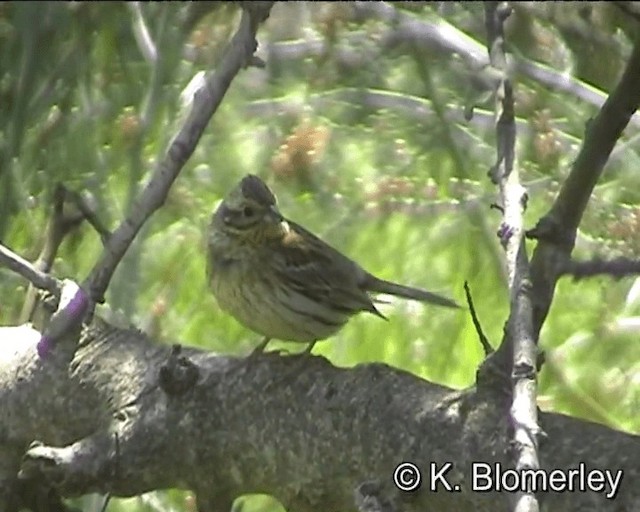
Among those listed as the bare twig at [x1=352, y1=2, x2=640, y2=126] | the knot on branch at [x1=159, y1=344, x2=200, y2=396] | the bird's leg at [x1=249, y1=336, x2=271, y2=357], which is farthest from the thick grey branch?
the bare twig at [x1=352, y1=2, x2=640, y2=126]

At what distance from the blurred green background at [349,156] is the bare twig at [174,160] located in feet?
1.94

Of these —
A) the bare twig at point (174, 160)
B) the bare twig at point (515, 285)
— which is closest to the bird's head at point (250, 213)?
the bare twig at point (174, 160)

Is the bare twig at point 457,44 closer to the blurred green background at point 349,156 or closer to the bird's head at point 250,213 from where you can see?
the blurred green background at point 349,156

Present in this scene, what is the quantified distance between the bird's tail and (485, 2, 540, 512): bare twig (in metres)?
1.21

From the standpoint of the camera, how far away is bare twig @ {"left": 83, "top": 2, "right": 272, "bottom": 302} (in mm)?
2115

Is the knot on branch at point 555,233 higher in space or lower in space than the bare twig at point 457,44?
higher

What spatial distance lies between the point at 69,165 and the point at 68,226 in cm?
59

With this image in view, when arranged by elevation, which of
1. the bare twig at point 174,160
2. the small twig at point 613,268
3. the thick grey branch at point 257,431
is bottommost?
the thick grey branch at point 257,431

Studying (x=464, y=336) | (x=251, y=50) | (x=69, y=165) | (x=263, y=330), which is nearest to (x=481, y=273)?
(x=464, y=336)

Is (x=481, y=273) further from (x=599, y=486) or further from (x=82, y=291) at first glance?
(x=599, y=486)

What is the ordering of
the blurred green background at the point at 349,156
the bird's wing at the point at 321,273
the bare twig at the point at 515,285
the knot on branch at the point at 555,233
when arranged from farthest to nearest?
the bird's wing at the point at 321,273
the blurred green background at the point at 349,156
the knot on branch at the point at 555,233
the bare twig at the point at 515,285

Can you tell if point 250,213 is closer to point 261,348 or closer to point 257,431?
point 261,348

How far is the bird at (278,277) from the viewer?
3176 mm

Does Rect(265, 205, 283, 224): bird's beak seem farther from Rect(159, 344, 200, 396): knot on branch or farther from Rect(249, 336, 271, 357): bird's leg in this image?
Rect(159, 344, 200, 396): knot on branch
